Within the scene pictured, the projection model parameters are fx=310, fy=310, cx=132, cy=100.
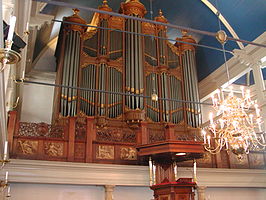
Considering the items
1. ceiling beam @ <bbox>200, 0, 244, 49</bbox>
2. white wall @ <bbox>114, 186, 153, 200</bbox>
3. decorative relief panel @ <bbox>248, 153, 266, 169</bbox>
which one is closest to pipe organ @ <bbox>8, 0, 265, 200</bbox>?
decorative relief panel @ <bbox>248, 153, 266, 169</bbox>

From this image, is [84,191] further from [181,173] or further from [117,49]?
[117,49]

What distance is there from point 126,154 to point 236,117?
3.49 m

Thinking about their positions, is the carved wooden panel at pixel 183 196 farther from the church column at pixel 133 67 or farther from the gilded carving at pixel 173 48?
the gilded carving at pixel 173 48

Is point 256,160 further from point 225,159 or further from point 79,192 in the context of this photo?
point 79,192

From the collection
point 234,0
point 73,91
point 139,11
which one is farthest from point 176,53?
point 73,91

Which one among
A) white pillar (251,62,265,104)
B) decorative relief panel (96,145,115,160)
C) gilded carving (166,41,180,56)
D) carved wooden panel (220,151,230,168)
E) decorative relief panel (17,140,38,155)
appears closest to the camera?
decorative relief panel (17,140,38,155)

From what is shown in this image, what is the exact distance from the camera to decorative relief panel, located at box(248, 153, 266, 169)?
32.0ft

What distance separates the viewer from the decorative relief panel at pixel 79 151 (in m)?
8.16

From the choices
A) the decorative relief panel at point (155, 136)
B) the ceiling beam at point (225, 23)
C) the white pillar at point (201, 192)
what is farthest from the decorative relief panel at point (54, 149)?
the ceiling beam at point (225, 23)

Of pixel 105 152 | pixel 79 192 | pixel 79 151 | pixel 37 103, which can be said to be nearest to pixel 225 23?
pixel 105 152

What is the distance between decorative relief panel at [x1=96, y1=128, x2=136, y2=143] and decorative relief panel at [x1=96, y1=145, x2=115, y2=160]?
0.21m

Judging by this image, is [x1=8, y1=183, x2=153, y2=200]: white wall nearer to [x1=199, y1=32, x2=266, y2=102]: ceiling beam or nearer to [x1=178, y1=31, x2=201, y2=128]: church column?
[x1=178, y1=31, x2=201, y2=128]: church column

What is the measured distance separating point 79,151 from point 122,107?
2.38 meters

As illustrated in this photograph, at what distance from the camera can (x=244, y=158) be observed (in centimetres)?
972
